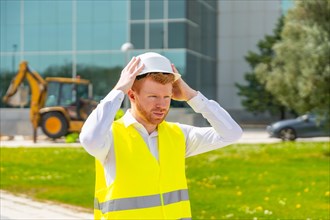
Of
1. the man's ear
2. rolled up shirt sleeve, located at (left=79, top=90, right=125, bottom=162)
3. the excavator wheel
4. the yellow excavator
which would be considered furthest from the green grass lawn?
the yellow excavator

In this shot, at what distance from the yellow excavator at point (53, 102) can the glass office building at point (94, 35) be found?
282 inches

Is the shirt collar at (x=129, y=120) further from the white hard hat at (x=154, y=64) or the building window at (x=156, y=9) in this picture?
the building window at (x=156, y=9)

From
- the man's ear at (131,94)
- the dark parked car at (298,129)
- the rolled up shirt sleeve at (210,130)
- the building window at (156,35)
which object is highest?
the building window at (156,35)

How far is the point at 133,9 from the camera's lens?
35.3 meters

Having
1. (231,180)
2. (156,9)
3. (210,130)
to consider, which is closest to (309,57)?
(231,180)

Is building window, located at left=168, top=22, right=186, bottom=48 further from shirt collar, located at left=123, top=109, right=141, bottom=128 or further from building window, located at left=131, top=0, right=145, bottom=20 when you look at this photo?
shirt collar, located at left=123, top=109, right=141, bottom=128

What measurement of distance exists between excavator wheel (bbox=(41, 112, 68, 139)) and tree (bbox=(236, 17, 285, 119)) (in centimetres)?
1580

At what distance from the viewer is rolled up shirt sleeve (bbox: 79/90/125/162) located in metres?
3.23

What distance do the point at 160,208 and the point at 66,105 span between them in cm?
2397

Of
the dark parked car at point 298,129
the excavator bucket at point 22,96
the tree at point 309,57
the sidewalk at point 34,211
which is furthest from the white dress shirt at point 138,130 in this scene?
the excavator bucket at point 22,96

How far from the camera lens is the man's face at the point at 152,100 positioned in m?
3.37

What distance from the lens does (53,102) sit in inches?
1077

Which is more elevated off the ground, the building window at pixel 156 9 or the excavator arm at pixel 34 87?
the building window at pixel 156 9

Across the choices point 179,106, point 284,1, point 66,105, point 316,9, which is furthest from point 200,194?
point 284,1
